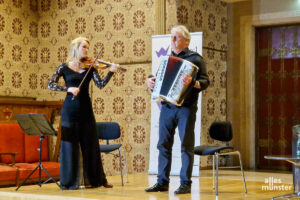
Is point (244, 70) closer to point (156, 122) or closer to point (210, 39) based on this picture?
point (210, 39)

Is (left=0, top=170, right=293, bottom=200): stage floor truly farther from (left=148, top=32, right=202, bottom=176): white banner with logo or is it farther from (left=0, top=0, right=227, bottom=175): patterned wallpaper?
(left=0, top=0, right=227, bottom=175): patterned wallpaper

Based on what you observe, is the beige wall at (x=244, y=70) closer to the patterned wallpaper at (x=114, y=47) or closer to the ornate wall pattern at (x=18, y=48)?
the patterned wallpaper at (x=114, y=47)

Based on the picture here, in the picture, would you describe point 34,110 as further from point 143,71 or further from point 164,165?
point 164,165

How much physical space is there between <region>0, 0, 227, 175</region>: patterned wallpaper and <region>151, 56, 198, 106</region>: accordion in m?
3.10

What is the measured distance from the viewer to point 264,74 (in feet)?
29.8

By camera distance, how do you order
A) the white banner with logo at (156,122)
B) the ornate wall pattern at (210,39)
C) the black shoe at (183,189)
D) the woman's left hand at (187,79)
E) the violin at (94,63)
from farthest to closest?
1. the ornate wall pattern at (210,39)
2. the white banner with logo at (156,122)
3. the violin at (94,63)
4. the black shoe at (183,189)
5. the woman's left hand at (187,79)

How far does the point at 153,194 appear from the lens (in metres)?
5.14

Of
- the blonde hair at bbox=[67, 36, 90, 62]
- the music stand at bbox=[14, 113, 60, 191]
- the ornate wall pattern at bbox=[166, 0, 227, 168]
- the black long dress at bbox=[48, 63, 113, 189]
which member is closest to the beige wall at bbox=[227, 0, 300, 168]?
the ornate wall pattern at bbox=[166, 0, 227, 168]

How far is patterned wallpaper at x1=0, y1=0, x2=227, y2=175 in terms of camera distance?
8.29m

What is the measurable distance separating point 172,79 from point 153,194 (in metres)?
1.08

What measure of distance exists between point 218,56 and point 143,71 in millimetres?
1307

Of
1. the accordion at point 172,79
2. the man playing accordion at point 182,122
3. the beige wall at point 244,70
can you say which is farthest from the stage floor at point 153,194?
the beige wall at point 244,70

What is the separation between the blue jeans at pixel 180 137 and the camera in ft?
17.0

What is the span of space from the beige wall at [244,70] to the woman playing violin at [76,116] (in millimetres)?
3871
